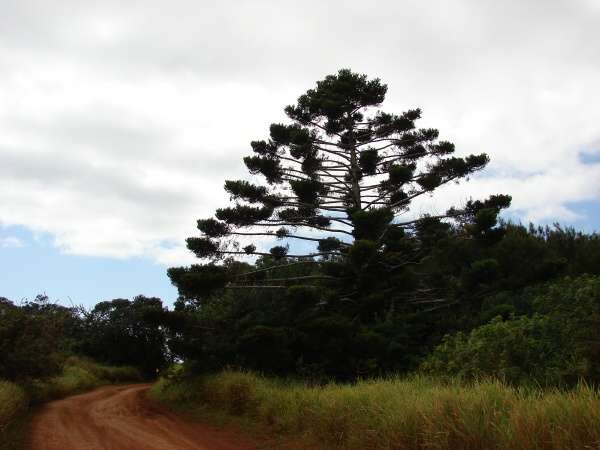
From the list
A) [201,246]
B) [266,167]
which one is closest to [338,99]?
[266,167]

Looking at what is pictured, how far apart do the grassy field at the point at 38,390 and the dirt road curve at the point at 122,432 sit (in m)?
0.37

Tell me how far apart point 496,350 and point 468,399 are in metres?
4.14

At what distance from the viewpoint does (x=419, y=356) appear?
16062 mm

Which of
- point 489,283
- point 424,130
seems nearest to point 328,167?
point 424,130

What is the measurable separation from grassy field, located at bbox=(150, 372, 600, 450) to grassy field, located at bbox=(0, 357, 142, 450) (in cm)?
469

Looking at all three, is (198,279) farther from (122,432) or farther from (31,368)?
(122,432)

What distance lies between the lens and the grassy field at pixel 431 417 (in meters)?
5.14

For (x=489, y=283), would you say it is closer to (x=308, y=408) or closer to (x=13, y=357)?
(x=308, y=408)

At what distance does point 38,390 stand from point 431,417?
1554cm

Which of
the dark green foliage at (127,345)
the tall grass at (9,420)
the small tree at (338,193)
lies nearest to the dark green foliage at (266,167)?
the small tree at (338,193)

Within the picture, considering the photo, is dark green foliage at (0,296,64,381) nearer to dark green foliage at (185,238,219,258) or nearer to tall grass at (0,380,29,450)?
tall grass at (0,380,29,450)

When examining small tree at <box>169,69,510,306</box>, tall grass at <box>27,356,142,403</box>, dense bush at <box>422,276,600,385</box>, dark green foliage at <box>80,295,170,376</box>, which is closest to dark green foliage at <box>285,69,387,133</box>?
small tree at <box>169,69,510,306</box>

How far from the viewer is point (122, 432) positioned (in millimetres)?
10125

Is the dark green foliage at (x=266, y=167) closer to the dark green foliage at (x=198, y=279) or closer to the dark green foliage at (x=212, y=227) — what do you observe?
the dark green foliage at (x=212, y=227)
